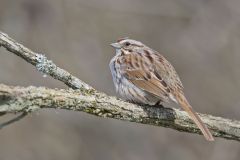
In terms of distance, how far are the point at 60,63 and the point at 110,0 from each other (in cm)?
135

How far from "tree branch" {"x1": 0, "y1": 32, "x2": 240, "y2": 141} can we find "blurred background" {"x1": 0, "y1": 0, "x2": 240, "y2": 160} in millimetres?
5126

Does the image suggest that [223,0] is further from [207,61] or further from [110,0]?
[110,0]

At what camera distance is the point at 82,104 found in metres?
5.18

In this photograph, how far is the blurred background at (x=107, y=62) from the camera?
37.6 ft

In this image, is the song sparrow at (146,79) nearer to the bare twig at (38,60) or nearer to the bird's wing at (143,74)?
the bird's wing at (143,74)

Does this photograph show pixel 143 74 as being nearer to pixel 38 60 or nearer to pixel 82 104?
pixel 38 60

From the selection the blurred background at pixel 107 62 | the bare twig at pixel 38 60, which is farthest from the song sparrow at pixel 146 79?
the blurred background at pixel 107 62

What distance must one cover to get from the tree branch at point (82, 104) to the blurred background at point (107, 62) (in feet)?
16.8

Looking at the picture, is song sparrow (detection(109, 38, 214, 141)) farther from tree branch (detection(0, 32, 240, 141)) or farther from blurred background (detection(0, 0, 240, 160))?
blurred background (detection(0, 0, 240, 160))

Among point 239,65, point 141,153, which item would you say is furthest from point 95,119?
point 239,65

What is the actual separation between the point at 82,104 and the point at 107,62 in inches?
269

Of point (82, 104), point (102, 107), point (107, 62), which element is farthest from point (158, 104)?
point (107, 62)

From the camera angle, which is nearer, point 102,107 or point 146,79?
point 102,107

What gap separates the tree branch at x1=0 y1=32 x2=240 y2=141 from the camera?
4750 millimetres
